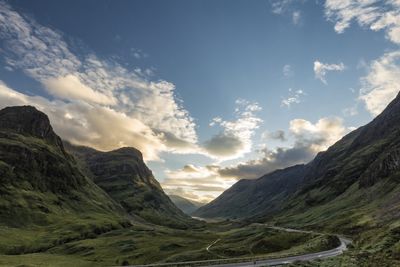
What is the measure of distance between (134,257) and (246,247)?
140 ft

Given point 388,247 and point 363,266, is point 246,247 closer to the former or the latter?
point 388,247

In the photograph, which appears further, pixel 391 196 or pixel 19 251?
pixel 391 196

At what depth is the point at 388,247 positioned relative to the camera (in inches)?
2589

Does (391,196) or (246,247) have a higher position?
(391,196)

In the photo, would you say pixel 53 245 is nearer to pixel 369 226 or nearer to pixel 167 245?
pixel 167 245

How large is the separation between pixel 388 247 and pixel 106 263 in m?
96.2

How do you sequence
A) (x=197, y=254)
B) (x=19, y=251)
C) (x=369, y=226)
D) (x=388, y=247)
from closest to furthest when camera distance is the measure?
(x=388, y=247), (x=197, y=254), (x=369, y=226), (x=19, y=251)

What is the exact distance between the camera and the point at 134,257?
141625 millimetres

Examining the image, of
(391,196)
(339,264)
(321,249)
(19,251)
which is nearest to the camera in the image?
(339,264)

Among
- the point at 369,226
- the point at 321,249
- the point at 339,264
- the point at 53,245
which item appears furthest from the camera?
the point at 53,245

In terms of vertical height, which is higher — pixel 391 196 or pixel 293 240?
pixel 391 196

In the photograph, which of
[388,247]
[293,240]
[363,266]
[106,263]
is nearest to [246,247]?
[293,240]

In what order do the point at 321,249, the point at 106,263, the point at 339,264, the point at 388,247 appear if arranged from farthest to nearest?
1. the point at 106,263
2. the point at 321,249
3. the point at 388,247
4. the point at 339,264

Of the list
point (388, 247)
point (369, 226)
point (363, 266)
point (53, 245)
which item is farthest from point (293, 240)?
point (53, 245)
